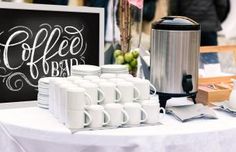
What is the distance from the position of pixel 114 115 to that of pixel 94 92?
9 centimetres

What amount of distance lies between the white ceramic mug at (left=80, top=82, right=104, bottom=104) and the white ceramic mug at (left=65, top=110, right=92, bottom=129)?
0.05m

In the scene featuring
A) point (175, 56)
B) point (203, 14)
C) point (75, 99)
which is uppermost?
point (203, 14)

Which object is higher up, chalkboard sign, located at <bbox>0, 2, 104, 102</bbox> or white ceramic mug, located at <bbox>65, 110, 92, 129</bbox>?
chalkboard sign, located at <bbox>0, 2, 104, 102</bbox>

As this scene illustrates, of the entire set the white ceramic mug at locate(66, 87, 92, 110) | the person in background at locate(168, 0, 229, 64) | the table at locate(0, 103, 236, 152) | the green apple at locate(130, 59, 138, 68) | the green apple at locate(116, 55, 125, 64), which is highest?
the person in background at locate(168, 0, 229, 64)

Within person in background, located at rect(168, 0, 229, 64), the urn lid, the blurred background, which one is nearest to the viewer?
the urn lid

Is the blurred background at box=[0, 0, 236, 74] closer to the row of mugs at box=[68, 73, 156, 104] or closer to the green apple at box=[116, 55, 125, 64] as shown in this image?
the green apple at box=[116, 55, 125, 64]

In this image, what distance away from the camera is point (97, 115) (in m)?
1.20

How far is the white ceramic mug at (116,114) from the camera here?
1.22m

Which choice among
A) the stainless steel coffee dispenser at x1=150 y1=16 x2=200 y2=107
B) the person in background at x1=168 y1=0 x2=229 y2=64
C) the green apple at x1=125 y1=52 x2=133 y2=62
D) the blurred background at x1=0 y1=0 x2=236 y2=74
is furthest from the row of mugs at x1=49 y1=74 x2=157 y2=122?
the person in background at x1=168 y1=0 x2=229 y2=64

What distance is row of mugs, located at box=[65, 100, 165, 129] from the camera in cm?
120

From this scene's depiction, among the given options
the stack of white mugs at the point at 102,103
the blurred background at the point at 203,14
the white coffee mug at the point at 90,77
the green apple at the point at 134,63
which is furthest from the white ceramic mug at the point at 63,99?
the blurred background at the point at 203,14

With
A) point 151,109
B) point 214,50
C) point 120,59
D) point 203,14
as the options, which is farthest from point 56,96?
point 203,14

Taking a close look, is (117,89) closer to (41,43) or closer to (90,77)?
(90,77)

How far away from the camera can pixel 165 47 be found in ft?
4.62
